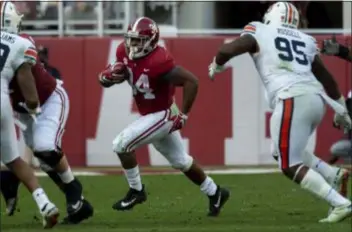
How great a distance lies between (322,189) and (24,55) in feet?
8.14

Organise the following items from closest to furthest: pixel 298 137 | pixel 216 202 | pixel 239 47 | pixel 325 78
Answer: pixel 298 137 < pixel 239 47 < pixel 325 78 < pixel 216 202

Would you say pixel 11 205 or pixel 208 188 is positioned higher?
pixel 208 188

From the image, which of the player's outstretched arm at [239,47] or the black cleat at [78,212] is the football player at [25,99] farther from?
the player's outstretched arm at [239,47]

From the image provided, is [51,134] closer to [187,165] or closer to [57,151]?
[57,151]

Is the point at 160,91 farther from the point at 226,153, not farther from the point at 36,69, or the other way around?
the point at 226,153

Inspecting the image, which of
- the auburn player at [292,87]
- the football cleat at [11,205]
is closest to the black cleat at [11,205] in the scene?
the football cleat at [11,205]

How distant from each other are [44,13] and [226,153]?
350 centimetres

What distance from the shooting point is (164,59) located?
9.52 metres

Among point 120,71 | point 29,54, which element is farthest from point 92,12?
point 29,54

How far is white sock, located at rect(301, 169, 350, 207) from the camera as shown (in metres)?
8.65

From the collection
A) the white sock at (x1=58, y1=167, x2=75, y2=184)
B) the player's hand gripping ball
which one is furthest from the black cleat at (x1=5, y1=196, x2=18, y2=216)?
the player's hand gripping ball


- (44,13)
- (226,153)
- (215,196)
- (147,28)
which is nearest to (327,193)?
(215,196)

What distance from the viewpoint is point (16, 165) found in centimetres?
862

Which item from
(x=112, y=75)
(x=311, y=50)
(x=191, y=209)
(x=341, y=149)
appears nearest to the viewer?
(x=311, y=50)
